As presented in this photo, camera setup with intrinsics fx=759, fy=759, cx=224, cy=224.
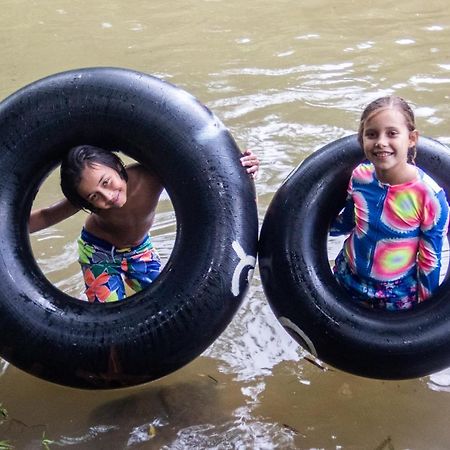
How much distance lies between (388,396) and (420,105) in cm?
273

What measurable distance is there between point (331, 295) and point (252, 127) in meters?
2.56

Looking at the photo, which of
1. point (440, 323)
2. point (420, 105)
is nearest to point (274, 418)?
point (440, 323)

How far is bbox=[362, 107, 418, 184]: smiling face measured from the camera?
268 centimetres

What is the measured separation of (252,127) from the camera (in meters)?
5.29

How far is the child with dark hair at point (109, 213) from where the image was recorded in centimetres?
290

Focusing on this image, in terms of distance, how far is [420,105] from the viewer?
5410mm

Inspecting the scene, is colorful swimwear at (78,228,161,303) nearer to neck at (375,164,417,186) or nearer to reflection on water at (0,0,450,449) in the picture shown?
reflection on water at (0,0,450,449)

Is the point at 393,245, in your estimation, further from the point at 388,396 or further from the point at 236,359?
the point at 236,359

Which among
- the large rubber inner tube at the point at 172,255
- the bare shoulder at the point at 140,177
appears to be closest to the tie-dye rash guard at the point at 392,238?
the large rubber inner tube at the point at 172,255

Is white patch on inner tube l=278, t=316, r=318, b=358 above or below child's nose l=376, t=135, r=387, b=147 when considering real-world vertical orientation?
below

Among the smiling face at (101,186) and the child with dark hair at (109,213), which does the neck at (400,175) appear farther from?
the smiling face at (101,186)

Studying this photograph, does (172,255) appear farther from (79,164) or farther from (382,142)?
(382,142)

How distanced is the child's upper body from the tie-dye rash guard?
453 millimetres

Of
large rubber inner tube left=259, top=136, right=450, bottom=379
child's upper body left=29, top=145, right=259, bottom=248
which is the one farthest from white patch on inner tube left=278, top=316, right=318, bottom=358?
child's upper body left=29, top=145, right=259, bottom=248
